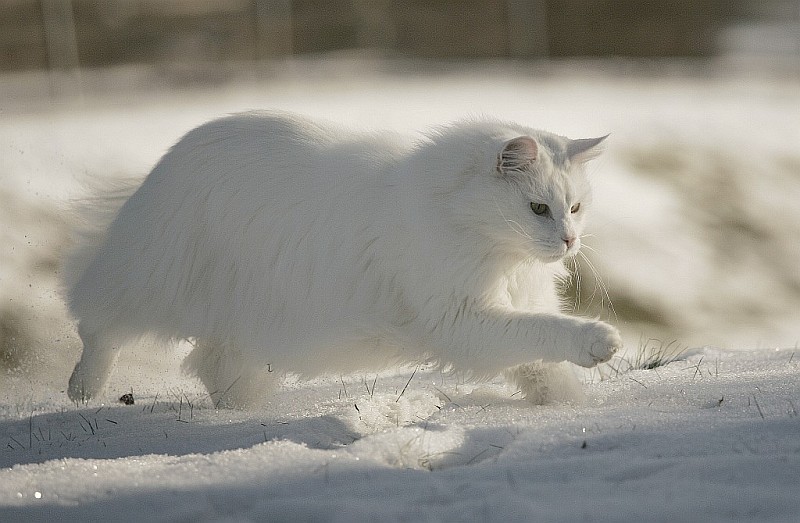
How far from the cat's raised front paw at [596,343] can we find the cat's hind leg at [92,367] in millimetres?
2355

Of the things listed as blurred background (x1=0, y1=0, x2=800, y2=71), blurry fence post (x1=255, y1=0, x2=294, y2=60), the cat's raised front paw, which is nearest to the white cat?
the cat's raised front paw

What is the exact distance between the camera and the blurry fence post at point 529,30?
15.9m

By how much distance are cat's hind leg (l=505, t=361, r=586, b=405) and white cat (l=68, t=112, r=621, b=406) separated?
23 mm

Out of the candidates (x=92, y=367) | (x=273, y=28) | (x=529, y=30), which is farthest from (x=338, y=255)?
(x=529, y=30)

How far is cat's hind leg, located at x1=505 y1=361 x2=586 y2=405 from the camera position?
4.14 metres

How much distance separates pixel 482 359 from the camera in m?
3.96

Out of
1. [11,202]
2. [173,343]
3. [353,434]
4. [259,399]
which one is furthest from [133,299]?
[11,202]

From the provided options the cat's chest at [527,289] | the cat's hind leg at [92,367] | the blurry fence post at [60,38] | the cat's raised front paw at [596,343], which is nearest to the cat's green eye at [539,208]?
the cat's chest at [527,289]

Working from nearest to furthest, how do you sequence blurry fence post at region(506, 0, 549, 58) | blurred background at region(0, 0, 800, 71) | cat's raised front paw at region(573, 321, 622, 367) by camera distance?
cat's raised front paw at region(573, 321, 622, 367) < blurred background at region(0, 0, 800, 71) < blurry fence post at region(506, 0, 549, 58)

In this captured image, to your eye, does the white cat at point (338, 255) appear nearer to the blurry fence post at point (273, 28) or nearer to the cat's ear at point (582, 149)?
the cat's ear at point (582, 149)

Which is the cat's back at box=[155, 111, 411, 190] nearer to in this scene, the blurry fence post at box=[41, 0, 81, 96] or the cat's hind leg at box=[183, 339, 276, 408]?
the cat's hind leg at box=[183, 339, 276, 408]

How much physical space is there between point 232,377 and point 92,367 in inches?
28.4

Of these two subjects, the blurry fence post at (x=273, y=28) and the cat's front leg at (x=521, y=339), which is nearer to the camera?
the cat's front leg at (x=521, y=339)

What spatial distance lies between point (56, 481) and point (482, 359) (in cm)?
166
